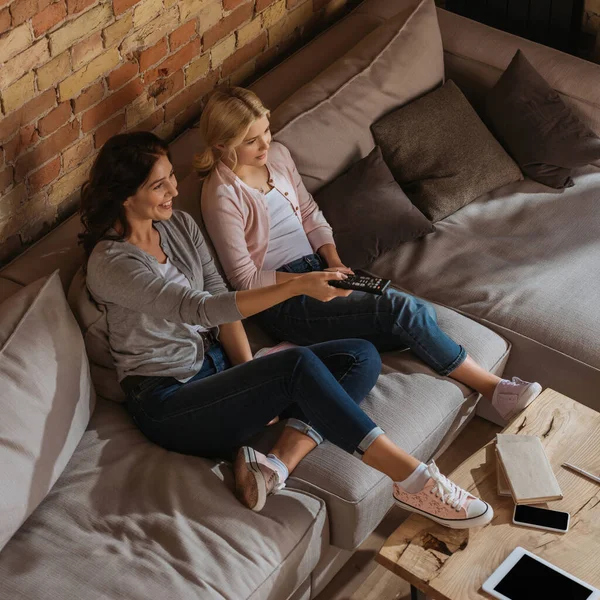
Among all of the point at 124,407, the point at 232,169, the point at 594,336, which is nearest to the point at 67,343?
the point at 124,407

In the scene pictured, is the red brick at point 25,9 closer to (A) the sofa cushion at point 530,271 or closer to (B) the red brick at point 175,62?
(B) the red brick at point 175,62

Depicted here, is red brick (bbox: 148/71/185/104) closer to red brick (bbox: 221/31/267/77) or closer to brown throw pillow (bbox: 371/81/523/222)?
red brick (bbox: 221/31/267/77)

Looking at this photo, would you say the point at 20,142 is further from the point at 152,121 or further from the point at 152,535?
the point at 152,535

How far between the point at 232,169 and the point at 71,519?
1.08 m

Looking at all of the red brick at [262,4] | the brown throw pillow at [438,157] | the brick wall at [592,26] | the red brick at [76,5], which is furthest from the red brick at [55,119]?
the brick wall at [592,26]

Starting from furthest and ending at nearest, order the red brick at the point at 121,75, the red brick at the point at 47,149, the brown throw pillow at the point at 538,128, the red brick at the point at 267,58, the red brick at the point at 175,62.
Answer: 1. the red brick at the point at 267,58
2. the brown throw pillow at the point at 538,128
3. the red brick at the point at 175,62
4. the red brick at the point at 121,75
5. the red brick at the point at 47,149

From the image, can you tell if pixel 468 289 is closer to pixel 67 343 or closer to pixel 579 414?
pixel 579 414

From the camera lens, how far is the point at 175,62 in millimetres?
2926

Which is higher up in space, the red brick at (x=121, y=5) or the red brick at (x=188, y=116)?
the red brick at (x=121, y=5)

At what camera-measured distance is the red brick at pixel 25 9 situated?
7.37 feet

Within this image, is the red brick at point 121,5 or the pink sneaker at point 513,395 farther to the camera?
the red brick at point 121,5

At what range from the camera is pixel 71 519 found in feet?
6.86

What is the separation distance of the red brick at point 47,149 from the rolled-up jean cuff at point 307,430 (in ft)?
3.24

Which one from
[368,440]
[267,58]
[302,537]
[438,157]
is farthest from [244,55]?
[302,537]
